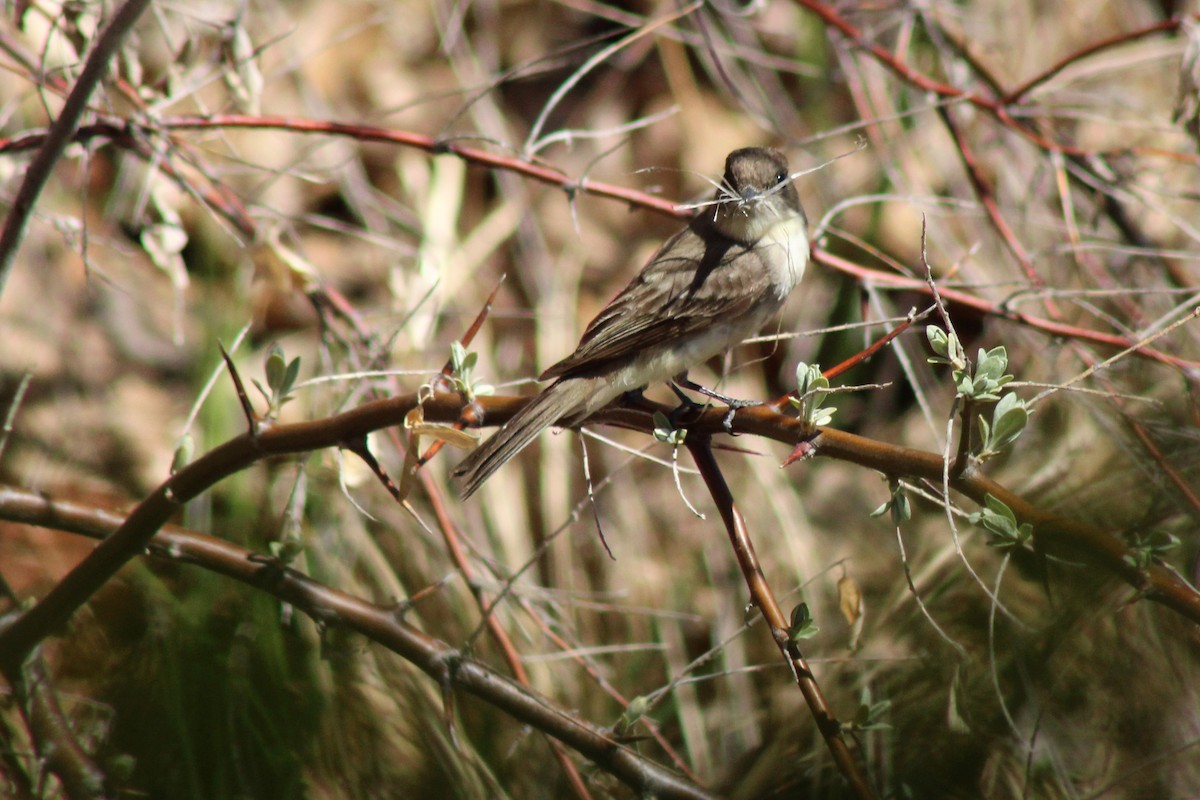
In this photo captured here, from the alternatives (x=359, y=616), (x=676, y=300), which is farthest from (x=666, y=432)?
(x=676, y=300)

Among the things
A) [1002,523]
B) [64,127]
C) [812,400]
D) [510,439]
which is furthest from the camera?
[510,439]

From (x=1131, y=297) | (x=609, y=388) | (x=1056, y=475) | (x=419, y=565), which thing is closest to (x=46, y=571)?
(x=419, y=565)

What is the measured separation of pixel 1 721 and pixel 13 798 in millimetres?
198

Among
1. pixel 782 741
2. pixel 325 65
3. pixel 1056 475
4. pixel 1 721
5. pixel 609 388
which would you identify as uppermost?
pixel 325 65

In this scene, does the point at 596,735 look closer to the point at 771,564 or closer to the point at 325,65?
the point at 771,564

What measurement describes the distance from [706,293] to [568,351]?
1.66 meters

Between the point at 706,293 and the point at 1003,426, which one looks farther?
the point at 706,293

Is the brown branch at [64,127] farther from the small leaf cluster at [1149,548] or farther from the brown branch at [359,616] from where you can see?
the small leaf cluster at [1149,548]


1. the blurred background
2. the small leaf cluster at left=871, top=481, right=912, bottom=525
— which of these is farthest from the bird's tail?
the small leaf cluster at left=871, top=481, right=912, bottom=525

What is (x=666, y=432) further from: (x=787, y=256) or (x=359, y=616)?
(x=787, y=256)

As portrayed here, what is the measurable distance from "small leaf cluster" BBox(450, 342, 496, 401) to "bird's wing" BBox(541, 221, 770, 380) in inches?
34.8

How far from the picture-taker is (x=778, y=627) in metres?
1.71

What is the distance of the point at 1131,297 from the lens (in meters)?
3.63

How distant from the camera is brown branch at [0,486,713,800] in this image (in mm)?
1831
